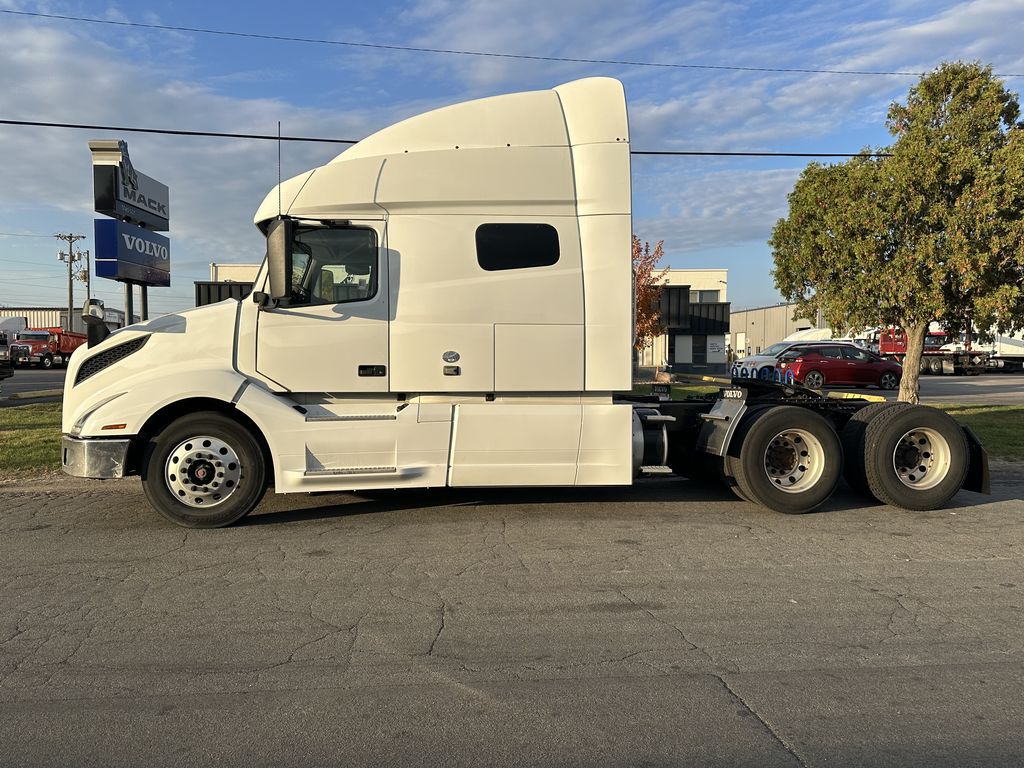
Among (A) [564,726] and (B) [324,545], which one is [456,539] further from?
(A) [564,726]

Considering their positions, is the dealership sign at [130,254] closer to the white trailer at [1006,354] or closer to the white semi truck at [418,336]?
the white semi truck at [418,336]

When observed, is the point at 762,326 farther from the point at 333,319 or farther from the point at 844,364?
the point at 333,319

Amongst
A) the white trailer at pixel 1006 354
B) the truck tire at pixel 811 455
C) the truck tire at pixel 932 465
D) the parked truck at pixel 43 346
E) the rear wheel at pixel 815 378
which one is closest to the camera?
the truck tire at pixel 811 455

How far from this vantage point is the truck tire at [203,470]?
6.04 metres

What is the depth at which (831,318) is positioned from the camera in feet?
42.6

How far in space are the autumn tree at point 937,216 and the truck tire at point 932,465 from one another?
216 inches

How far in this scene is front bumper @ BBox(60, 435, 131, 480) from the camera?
5.95m

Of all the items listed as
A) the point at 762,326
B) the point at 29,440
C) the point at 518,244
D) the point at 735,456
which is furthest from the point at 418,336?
the point at 762,326

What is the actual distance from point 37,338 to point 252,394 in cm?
3989

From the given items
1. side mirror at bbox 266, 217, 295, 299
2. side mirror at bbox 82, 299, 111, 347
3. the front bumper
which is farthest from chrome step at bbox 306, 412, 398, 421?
side mirror at bbox 82, 299, 111, 347

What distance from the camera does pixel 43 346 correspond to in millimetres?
38250

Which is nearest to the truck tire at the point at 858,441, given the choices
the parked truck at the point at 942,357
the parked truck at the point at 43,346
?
the parked truck at the point at 942,357

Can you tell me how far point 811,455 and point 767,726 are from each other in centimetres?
433

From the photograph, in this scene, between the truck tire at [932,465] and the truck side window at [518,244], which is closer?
the truck side window at [518,244]
